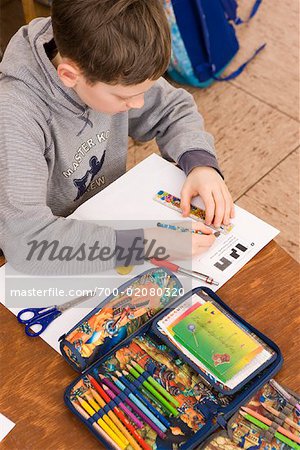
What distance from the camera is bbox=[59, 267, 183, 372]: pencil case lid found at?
2.92 ft

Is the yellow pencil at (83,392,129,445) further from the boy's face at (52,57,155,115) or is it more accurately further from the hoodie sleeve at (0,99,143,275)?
the boy's face at (52,57,155,115)

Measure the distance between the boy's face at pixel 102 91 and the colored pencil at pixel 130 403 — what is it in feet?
1.52

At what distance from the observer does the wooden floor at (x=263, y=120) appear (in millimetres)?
2072

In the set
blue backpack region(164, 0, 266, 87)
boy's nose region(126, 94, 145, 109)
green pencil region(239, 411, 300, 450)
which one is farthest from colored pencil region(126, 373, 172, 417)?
blue backpack region(164, 0, 266, 87)

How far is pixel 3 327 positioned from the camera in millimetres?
953

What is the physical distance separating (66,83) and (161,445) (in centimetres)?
60

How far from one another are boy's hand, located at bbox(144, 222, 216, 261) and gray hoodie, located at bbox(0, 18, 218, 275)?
3 centimetres

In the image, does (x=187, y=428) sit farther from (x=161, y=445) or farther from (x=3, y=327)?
(x=3, y=327)

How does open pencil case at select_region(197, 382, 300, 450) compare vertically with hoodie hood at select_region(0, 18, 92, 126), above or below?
below

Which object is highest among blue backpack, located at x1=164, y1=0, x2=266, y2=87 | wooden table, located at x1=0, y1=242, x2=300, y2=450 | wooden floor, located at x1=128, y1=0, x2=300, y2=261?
wooden table, located at x1=0, y1=242, x2=300, y2=450

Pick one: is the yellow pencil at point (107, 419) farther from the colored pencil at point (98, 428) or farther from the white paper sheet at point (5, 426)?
the white paper sheet at point (5, 426)

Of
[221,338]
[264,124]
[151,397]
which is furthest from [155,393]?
[264,124]

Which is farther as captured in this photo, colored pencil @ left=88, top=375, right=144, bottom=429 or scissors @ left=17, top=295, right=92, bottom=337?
scissors @ left=17, top=295, right=92, bottom=337

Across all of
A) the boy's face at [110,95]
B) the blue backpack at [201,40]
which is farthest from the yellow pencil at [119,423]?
the blue backpack at [201,40]
